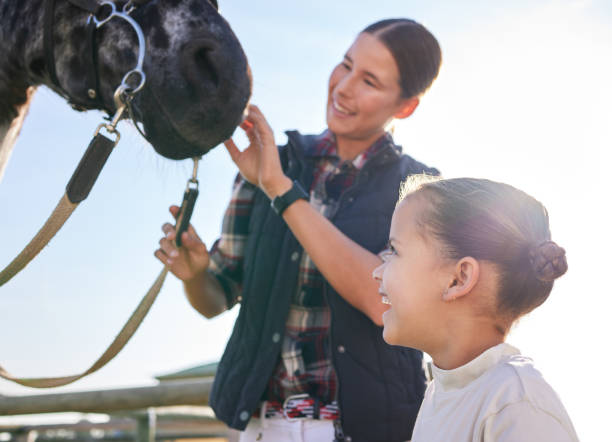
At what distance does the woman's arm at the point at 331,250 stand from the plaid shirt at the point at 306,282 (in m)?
0.15

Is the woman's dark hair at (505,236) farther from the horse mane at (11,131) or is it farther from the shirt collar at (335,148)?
the horse mane at (11,131)

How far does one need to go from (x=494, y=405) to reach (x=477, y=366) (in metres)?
0.13

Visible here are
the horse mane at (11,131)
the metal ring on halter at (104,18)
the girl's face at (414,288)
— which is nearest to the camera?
the girl's face at (414,288)

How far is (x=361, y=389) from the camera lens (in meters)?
1.50

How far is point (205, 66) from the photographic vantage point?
1643 mm

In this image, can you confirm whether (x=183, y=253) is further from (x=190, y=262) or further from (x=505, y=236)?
(x=505, y=236)

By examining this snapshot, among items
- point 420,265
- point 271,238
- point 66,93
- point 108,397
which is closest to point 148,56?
point 66,93

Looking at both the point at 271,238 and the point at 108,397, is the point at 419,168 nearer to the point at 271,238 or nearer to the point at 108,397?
the point at 271,238

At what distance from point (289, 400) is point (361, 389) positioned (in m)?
0.20

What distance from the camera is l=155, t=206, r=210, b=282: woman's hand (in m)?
1.75

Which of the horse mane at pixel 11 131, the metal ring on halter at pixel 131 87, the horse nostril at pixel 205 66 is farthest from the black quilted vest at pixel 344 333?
the horse mane at pixel 11 131

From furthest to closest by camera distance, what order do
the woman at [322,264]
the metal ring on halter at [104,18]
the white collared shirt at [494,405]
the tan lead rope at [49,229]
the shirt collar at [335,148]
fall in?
1. the shirt collar at [335,148]
2. the metal ring on halter at [104,18]
3. the woman at [322,264]
4. the tan lead rope at [49,229]
5. the white collared shirt at [494,405]

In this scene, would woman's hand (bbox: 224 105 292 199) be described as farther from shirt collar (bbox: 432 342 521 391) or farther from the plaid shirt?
shirt collar (bbox: 432 342 521 391)

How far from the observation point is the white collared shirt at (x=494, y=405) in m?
0.95
